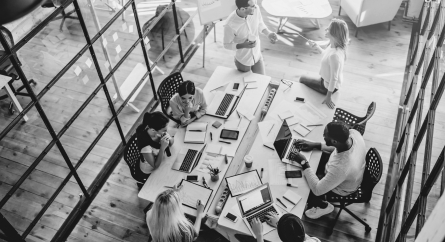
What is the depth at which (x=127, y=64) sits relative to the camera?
5328 millimetres

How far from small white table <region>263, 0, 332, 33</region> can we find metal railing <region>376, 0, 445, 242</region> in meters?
1.57

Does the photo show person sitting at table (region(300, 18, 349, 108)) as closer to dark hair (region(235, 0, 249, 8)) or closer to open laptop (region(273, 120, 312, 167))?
open laptop (region(273, 120, 312, 167))

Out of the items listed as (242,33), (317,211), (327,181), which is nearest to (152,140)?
(327,181)

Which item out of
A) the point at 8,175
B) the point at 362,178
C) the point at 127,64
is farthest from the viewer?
the point at 127,64

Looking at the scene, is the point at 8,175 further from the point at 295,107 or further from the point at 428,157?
the point at 428,157

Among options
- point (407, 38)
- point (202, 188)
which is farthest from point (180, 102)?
point (407, 38)

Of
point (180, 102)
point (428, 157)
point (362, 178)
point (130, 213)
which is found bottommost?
point (130, 213)

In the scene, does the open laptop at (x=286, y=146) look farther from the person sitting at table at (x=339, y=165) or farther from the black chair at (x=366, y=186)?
the black chair at (x=366, y=186)

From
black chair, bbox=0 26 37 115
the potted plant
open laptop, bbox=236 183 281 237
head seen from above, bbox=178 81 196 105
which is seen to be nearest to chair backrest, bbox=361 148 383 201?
open laptop, bbox=236 183 281 237

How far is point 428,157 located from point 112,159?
3706 mm

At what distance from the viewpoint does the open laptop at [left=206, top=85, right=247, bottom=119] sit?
4.45 m

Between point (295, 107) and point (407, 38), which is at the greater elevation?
point (295, 107)

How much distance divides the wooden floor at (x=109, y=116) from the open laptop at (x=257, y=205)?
829 mm

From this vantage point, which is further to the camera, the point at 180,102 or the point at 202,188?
the point at 180,102
